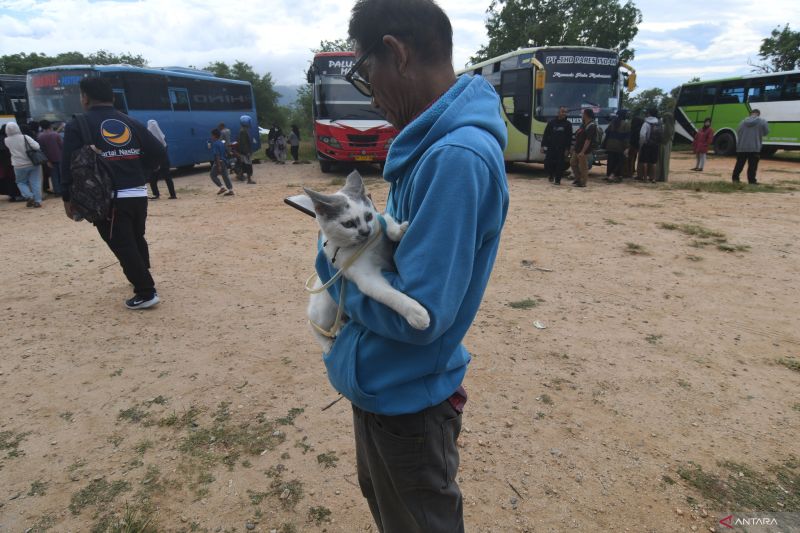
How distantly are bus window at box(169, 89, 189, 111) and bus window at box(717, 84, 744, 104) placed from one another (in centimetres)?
2156

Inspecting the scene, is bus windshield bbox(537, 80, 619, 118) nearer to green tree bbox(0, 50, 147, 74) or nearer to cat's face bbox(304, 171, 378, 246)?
cat's face bbox(304, 171, 378, 246)

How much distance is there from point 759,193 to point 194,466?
12437mm

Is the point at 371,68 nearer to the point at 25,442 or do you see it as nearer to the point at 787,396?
the point at 25,442

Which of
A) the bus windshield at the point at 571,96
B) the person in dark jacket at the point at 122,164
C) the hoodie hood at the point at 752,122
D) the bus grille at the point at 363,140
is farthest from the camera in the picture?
the bus grille at the point at 363,140

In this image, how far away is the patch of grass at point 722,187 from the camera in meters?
10.5

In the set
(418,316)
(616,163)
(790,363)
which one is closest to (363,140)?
(616,163)

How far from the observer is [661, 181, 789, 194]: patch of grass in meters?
10.5

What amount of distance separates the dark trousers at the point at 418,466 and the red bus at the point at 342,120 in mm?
12618

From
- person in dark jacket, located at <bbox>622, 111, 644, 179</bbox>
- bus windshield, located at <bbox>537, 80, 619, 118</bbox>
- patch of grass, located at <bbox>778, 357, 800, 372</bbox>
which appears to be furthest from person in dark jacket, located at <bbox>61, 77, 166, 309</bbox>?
person in dark jacket, located at <bbox>622, 111, 644, 179</bbox>

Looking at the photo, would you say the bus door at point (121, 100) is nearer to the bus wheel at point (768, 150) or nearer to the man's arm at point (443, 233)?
the man's arm at point (443, 233)

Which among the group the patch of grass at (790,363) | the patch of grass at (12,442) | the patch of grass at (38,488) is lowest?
the patch of grass at (38,488)

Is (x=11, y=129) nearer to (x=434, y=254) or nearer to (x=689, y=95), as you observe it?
(x=434, y=254)

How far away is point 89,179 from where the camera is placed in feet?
13.6

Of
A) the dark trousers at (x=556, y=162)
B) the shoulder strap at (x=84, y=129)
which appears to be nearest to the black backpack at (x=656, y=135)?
the dark trousers at (x=556, y=162)
